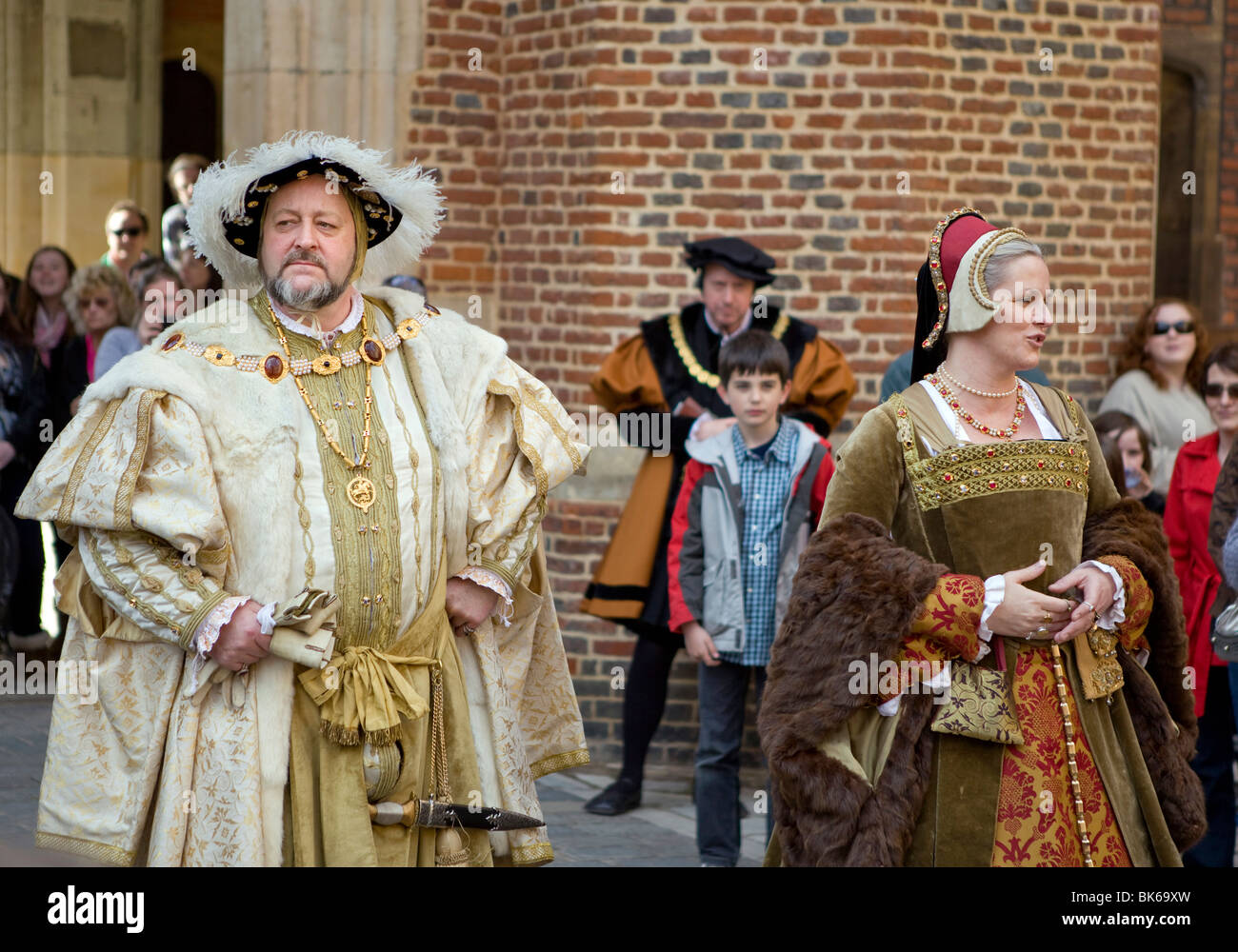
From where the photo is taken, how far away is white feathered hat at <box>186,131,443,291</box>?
3750 millimetres

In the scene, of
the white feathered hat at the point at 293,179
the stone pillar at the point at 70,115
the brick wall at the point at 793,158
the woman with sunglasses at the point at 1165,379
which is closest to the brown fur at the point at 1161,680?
the white feathered hat at the point at 293,179

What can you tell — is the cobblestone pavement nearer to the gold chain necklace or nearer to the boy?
the boy

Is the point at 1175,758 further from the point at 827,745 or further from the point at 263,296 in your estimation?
the point at 263,296

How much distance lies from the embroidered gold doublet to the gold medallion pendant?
1.14 metres

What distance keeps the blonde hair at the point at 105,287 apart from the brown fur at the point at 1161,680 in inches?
233

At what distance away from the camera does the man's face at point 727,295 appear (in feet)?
21.0

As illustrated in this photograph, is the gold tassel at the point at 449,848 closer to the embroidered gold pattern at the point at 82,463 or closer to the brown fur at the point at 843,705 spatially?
the brown fur at the point at 843,705

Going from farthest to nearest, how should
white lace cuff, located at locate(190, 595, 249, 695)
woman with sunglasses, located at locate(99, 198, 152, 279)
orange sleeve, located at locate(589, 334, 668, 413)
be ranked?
woman with sunglasses, located at locate(99, 198, 152, 279) → orange sleeve, located at locate(589, 334, 668, 413) → white lace cuff, located at locate(190, 595, 249, 695)

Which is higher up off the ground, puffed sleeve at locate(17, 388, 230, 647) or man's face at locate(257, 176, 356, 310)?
man's face at locate(257, 176, 356, 310)

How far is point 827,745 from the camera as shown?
12.0 feet

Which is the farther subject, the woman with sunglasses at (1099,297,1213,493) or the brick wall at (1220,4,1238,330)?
the brick wall at (1220,4,1238,330)

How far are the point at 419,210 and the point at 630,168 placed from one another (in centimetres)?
354

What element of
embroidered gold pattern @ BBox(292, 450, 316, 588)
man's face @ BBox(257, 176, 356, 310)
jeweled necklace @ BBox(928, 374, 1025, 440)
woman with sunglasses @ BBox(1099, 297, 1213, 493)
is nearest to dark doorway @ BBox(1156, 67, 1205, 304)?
woman with sunglasses @ BBox(1099, 297, 1213, 493)

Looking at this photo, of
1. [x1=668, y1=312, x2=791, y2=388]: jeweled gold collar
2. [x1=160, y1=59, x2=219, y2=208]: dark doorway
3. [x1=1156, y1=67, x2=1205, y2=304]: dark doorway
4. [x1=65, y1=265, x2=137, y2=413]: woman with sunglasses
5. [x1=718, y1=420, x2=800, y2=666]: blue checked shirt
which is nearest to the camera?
[x1=718, y1=420, x2=800, y2=666]: blue checked shirt
